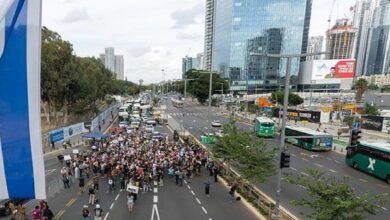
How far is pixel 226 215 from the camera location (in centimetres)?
1764

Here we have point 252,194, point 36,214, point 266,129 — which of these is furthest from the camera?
point 266,129

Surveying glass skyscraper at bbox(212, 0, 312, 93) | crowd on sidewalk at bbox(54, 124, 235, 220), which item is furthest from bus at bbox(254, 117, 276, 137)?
glass skyscraper at bbox(212, 0, 312, 93)

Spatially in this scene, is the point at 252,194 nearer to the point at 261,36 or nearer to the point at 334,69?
the point at 334,69

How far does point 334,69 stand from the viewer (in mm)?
102375

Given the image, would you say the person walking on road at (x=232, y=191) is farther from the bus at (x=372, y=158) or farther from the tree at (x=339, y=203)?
the bus at (x=372, y=158)

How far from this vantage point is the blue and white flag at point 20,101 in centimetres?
442

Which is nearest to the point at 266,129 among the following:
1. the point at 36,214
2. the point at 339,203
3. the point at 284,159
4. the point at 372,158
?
the point at 372,158

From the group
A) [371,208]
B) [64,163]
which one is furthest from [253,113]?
[371,208]

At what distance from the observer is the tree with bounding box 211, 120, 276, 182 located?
20.0m

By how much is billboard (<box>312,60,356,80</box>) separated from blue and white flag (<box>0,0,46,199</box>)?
111 m

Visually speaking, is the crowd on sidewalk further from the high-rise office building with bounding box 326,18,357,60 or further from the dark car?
the high-rise office building with bounding box 326,18,357,60

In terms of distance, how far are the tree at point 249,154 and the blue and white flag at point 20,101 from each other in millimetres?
16751

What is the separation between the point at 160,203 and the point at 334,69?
9932 cm

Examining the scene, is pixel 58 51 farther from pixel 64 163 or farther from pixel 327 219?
pixel 327 219
